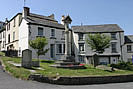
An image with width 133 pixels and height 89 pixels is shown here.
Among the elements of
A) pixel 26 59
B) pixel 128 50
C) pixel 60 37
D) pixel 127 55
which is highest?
pixel 60 37

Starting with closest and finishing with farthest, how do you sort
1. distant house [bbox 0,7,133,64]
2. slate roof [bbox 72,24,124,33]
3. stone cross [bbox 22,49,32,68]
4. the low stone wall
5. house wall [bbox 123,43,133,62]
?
the low stone wall < stone cross [bbox 22,49,32,68] < distant house [bbox 0,7,133,64] < house wall [bbox 123,43,133,62] < slate roof [bbox 72,24,124,33]

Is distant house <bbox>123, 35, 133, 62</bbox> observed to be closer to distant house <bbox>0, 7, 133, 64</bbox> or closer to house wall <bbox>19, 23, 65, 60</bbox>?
distant house <bbox>0, 7, 133, 64</bbox>

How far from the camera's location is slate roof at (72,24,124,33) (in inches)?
1377

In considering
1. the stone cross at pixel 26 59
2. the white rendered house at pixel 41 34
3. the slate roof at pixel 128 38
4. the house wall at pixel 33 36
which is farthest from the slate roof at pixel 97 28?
the stone cross at pixel 26 59

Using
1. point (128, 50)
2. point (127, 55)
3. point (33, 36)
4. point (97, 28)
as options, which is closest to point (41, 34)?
point (33, 36)

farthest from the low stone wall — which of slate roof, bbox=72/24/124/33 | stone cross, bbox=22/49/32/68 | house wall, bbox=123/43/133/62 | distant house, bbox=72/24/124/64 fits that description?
slate roof, bbox=72/24/124/33

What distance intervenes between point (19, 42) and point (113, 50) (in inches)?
896

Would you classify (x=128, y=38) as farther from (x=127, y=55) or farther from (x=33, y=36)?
(x=33, y=36)

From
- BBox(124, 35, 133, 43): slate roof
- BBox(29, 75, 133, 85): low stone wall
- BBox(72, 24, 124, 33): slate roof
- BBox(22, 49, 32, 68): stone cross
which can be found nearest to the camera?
BBox(29, 75, 133, 85): low stone wall

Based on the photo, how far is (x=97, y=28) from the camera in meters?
36.6

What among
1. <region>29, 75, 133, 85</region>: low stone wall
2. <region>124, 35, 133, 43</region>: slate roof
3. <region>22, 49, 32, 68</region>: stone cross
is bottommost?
<region>29, 75, 133, 85</region>: low stone wall

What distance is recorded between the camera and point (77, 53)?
34125 mm

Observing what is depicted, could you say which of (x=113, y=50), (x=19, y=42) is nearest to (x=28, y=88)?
(x=19, y=42)

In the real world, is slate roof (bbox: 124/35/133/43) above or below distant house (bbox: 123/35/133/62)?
above
